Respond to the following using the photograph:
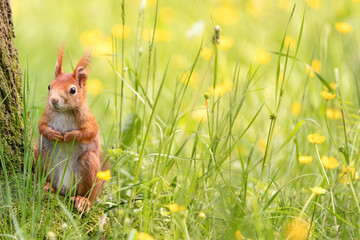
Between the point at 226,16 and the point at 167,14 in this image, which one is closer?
the point at 226,16

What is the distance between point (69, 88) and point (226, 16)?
3278mm

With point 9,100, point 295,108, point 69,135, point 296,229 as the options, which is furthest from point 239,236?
point 295,108

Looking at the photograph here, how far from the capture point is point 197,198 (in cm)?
259

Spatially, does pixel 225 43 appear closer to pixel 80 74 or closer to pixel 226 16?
pixel 226 16

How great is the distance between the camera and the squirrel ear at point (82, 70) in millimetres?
2444

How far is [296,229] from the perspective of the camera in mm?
2170

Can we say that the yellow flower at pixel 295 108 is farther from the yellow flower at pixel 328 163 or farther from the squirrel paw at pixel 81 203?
the squirrel paw at pixel 81 203

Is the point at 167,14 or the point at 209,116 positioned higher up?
the point at 167,14

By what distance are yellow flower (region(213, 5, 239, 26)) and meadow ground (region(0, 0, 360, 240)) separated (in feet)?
0.05

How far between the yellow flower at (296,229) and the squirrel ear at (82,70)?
1.02m

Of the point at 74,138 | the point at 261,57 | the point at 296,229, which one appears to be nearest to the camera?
the point at 296,229

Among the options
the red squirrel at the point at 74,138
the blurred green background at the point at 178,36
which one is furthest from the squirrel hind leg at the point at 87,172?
the blurred green background at the point at 178,36

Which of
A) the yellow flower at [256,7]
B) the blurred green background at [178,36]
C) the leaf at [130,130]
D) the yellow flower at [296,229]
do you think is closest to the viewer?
the yellow flower at [296,229]

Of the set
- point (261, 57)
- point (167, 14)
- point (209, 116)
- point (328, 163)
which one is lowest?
point (209, 116)
